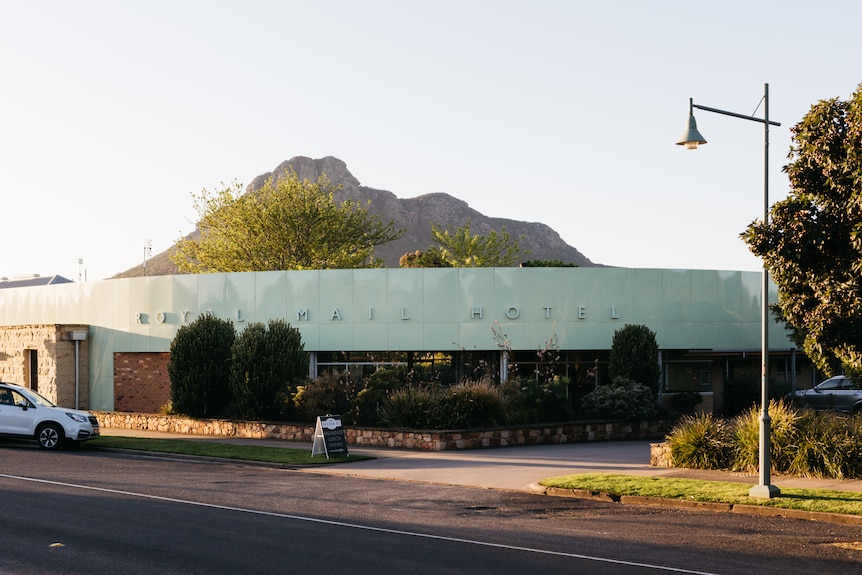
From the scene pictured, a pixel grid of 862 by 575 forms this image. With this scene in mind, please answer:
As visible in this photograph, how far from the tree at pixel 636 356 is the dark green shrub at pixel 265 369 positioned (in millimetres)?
10155

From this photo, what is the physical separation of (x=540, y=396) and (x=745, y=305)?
32.4 feet

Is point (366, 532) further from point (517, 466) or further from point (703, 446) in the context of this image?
point (703, 446)

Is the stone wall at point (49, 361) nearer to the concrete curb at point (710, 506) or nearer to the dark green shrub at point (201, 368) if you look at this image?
the dark green shrub at point (201, 368)

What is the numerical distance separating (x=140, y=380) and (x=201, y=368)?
6.47 metres

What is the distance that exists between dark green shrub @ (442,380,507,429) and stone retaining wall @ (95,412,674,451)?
2.54 feet

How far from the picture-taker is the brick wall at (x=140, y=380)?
36906mm

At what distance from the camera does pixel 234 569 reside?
10891mm

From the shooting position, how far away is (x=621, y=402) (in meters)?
29.6

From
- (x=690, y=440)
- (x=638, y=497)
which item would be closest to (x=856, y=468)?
(x=690, y=440)

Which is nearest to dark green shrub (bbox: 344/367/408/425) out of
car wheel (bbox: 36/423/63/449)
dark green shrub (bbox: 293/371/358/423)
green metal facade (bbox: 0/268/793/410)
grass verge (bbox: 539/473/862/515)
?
dark green shrub (bbox: 293/371/358/423)

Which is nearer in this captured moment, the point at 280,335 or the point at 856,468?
the point at 856,468

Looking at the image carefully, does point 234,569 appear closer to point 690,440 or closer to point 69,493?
point 69,493

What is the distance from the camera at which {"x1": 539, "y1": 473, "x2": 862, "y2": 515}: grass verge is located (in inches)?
607

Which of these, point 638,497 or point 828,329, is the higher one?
point 828,329
